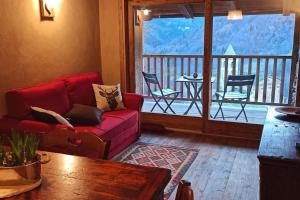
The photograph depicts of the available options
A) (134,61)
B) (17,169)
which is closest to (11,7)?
(134,61)

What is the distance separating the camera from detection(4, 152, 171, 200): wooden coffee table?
1165 millimetres

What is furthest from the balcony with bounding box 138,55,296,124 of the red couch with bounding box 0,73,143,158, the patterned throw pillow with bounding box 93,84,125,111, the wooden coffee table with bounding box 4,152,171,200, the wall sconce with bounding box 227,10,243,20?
the wooden coffee table with bounding box 4,152,171,200

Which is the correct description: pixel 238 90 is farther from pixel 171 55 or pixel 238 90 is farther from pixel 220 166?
pixel 220 166

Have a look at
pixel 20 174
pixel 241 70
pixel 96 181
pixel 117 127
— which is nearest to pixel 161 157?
pixel 117 127

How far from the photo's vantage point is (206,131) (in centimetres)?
434

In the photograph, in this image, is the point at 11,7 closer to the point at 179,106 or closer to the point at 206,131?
the point at 206,131

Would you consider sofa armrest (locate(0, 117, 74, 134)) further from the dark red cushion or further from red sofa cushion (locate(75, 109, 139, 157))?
the dark red cushion

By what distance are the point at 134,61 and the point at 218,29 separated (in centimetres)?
176

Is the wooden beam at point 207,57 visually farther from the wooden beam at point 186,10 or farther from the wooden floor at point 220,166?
the wooden beam at point 186,10

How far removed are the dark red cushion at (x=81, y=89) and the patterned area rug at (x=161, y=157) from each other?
0.81 meters

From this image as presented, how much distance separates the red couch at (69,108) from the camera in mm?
2914

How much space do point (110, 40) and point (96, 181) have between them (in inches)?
142

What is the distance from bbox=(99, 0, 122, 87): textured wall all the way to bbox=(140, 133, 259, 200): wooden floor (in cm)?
112

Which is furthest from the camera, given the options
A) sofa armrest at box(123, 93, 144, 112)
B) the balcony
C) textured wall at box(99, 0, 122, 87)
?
the balcony
